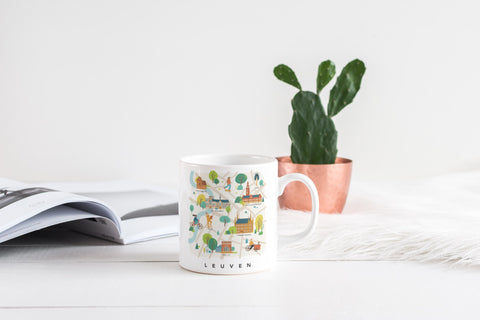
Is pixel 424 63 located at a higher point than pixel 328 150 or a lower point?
higher

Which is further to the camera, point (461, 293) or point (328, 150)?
point (328, 150)

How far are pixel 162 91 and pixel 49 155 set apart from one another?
0.33 meters

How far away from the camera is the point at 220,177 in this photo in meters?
0.68

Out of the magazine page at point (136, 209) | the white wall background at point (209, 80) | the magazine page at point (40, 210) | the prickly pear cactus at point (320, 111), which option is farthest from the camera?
the white wall background at point (209, 80)

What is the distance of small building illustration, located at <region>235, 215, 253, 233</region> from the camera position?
69 centimetres

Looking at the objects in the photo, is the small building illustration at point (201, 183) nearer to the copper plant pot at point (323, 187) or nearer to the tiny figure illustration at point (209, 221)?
the tiny figure illustration at point (209, 221)

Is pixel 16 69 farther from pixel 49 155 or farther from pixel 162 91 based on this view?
pixel 162 91

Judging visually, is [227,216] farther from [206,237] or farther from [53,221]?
[53,221]

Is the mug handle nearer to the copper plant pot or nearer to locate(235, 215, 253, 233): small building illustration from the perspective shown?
locate(235, 215, 253, 233): small building illustration

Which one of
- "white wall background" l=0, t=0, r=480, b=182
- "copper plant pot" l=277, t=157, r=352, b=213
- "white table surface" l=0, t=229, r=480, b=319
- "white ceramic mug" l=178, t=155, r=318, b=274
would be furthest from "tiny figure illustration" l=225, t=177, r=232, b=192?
"white wall background" l=0, t=0, r=480, b=182

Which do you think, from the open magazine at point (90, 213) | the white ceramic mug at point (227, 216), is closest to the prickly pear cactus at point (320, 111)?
the open magazine at point (90, 213)

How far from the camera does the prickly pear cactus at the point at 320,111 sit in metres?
1.03

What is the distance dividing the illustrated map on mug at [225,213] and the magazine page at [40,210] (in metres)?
0.14

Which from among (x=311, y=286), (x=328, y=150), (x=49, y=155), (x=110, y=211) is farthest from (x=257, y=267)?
(x=49, y=155)
